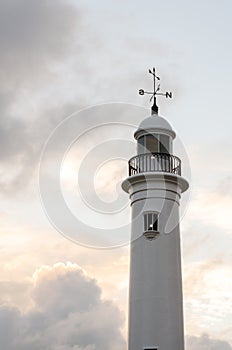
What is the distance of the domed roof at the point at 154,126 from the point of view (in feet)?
111

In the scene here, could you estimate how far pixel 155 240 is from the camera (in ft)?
105

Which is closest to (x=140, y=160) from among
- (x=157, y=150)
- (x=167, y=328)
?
(x=157, y=150)

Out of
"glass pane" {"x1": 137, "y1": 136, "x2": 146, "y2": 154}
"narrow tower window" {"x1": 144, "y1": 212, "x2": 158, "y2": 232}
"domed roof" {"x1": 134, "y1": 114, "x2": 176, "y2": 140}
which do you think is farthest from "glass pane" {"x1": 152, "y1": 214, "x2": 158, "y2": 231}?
"domed roof" {"x1": 134, "y1": 114, "x2": 176, "y2": 140}

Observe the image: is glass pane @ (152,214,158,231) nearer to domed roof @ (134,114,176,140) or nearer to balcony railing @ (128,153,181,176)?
balcony railing @ (128,153,181,176)

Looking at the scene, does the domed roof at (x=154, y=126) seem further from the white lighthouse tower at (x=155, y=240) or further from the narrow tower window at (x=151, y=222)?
the narrow tower window at (x=151, y=222)

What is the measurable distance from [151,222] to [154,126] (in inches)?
174

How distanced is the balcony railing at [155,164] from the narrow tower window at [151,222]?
2004 millimetres

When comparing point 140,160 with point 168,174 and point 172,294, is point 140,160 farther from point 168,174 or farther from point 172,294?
point 172,294

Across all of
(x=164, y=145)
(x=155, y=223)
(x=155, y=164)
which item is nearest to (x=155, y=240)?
(x=155, y=223)

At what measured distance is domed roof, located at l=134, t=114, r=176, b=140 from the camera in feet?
111

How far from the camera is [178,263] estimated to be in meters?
32.3

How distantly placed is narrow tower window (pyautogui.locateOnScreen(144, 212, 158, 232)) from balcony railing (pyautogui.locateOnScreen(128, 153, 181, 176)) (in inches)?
78.9

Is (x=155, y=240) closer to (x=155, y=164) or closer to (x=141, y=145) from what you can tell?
(x=155, y=164)

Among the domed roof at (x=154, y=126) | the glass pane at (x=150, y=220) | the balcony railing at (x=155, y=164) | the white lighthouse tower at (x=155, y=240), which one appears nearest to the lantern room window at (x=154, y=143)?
the white lighthouse tower at (x=155, y=240)
